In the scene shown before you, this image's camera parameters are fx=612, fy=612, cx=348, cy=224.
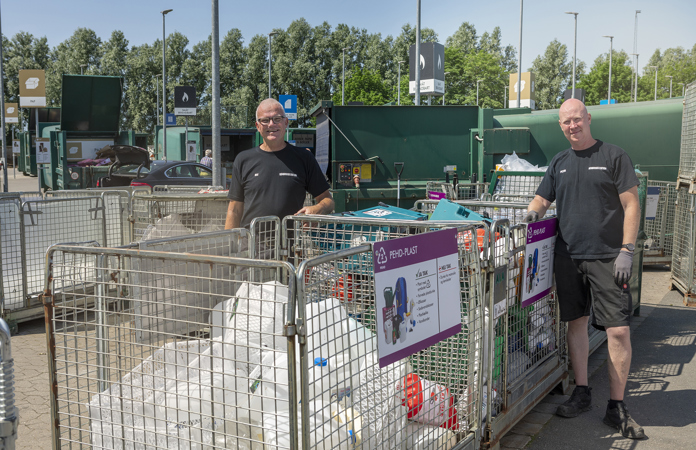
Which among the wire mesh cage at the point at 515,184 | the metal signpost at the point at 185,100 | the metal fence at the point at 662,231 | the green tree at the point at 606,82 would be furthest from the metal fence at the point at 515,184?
the green tree at the point at 606,82

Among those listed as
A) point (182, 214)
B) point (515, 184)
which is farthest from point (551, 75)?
point (182, 214)

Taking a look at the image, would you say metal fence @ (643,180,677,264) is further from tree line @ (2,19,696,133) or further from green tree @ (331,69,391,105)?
tree line @ (2,19,696,133)

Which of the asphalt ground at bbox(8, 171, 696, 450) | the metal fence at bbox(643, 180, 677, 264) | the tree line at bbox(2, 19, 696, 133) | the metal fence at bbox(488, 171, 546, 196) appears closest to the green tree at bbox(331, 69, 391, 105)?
the tree line at bbox(2, 19, 696, 133)

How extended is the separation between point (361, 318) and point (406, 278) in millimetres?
283

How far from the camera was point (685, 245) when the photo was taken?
27.2ft

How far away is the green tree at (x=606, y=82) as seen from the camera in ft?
217

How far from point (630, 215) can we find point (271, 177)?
8.44ft

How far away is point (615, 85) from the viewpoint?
68688 mm

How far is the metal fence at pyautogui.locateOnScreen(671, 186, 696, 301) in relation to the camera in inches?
302

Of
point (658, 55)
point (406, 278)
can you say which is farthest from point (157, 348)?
point (658, 55)

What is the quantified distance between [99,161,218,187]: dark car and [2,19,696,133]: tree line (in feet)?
143

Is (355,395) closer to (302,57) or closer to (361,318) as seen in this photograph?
(361,318)

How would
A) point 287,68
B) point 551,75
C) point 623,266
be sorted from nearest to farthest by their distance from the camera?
point 623,266, point 287,68, point 551,75

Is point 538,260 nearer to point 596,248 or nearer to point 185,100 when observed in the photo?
point 596,248
